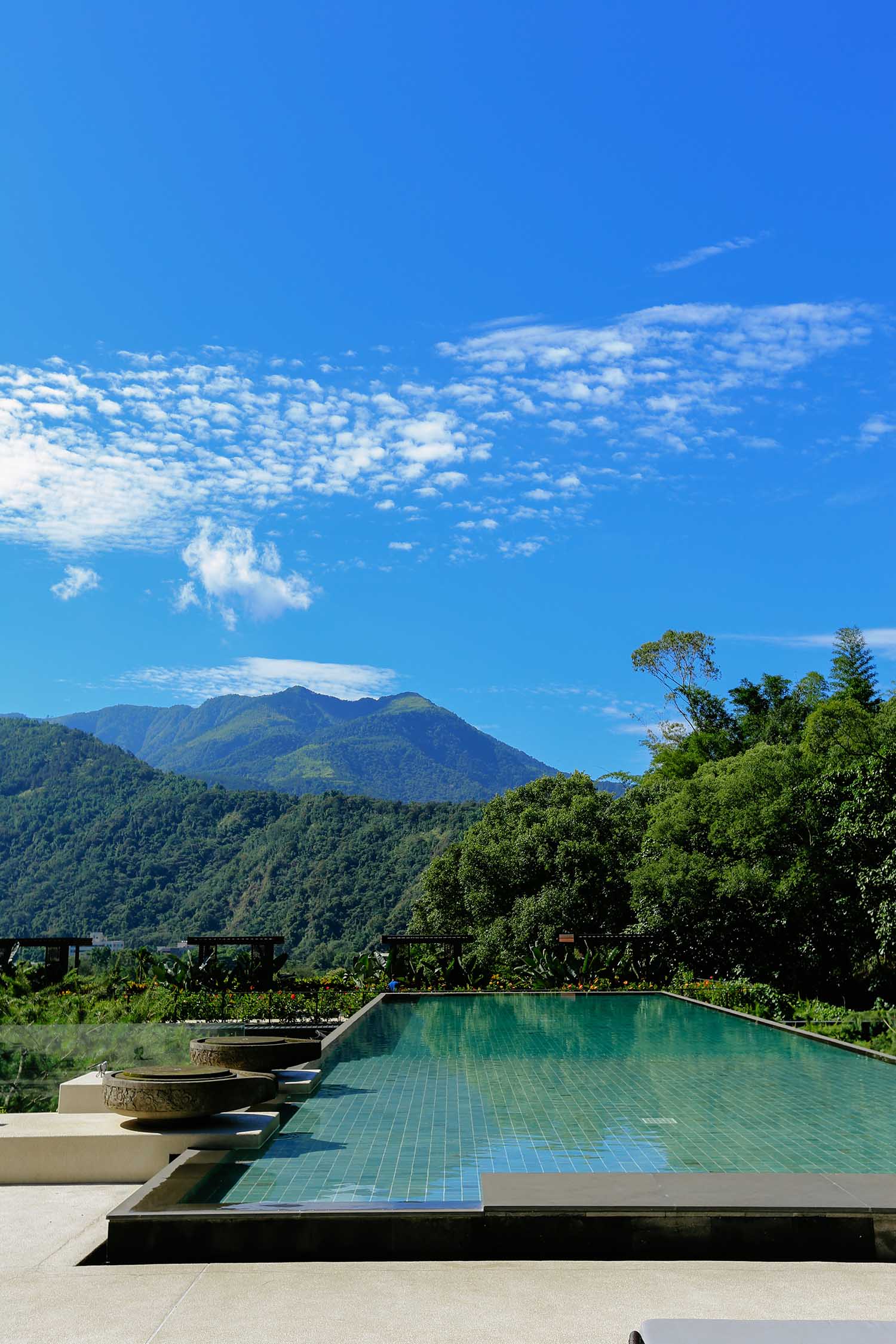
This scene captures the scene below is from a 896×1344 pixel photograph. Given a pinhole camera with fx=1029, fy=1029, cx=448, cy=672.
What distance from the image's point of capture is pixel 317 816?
57344mm

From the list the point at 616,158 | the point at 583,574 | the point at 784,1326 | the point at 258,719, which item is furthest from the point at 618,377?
the point at 258,719

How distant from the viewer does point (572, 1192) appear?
4.67m

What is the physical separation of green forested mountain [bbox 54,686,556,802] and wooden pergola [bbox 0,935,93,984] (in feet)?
302

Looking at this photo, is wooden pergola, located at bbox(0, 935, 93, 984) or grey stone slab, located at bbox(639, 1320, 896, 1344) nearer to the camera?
grey stone slab, located at bbox(639, 1320, 896, 1344)

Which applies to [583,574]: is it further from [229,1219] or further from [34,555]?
[229,1219]

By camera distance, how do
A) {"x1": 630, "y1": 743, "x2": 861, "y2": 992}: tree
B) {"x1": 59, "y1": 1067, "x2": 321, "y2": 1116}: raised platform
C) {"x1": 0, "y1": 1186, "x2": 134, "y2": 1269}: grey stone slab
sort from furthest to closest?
1. {"x1": 630, "y1": 743, "x2": 861, "y2": 992}: tree
2. {"x1": 59, "y1": 1067, "x2": 321, "y2": 1116}: raised platform
3. {"x1": 0, "y1": 1186, "x2": 134, "y2": 1269}: grey stone slab

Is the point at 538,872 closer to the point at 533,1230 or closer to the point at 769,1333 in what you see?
the point at 533,1230

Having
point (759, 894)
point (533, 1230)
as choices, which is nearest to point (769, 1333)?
point (533, 1230)

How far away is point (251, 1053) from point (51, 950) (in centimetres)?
1117

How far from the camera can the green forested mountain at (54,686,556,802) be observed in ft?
422

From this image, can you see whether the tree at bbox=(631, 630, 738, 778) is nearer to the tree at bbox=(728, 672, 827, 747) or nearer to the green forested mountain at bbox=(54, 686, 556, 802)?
the tree at bbox=(728, 672, 827, 747)

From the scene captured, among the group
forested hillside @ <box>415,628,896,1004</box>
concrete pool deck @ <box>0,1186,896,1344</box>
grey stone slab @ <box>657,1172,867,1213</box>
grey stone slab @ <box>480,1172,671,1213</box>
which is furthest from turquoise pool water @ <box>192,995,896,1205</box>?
forested hillside @ <box>415,628,896,1004</box>

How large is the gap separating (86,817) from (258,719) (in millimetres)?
99599

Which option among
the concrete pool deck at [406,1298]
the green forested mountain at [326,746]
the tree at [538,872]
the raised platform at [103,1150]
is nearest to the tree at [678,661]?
the tree at [538,872]
